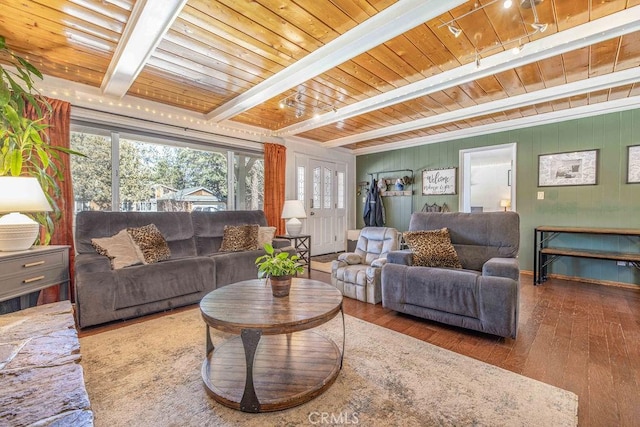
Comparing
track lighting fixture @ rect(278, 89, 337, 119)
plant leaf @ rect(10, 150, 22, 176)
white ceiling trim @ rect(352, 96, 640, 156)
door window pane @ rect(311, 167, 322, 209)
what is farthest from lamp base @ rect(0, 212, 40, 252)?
white ceiling trim @ rect(352, 96, 640, 156)

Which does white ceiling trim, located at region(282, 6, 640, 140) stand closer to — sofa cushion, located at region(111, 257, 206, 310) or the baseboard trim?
sofa cushion, located at region(111, 257, 206, 310)

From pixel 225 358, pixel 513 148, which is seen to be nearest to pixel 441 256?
pixel 225 358

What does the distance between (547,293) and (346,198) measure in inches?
160

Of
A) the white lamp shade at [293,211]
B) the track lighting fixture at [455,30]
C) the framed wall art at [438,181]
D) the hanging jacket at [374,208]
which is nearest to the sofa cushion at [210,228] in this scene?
the white lamp shade at [293,211]

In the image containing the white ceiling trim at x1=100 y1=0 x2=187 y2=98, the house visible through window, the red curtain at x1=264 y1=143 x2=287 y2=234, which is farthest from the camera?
the red curtain at x1=264 y1=143 x2=287 y2=234

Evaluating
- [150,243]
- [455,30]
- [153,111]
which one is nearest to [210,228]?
[150,243]

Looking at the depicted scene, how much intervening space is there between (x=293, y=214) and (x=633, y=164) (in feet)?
15.1

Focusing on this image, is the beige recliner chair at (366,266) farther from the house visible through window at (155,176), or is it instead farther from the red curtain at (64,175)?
the red curtain at (64,175)

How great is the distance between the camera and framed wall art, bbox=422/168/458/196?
527 centimetres

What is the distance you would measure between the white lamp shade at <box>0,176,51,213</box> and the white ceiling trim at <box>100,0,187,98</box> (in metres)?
1.24

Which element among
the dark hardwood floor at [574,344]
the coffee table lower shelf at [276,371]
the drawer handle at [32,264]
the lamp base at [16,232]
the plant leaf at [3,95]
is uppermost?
the plant leaf at [3,95]

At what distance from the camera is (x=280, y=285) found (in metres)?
1.88

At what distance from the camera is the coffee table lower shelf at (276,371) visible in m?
1.53

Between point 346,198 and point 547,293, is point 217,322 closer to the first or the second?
point 547,293
